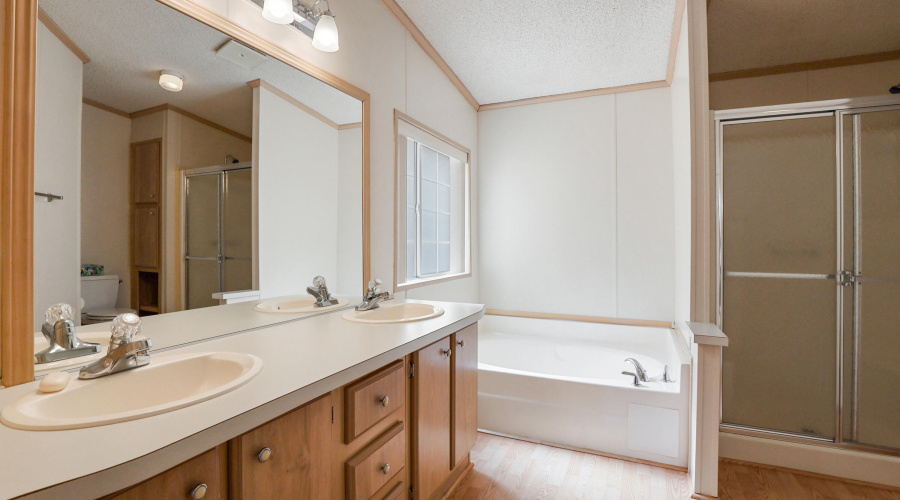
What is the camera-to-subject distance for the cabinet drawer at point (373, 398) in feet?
3.38

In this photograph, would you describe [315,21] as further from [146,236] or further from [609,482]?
[609,482]

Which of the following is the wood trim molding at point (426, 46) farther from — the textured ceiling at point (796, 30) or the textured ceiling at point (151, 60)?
the textured ceiling at point (796, 30)

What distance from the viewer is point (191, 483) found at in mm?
642

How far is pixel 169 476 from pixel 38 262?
0.62 metres

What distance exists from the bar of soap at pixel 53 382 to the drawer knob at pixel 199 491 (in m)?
0.36

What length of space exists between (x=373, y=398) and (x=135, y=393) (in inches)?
21.9

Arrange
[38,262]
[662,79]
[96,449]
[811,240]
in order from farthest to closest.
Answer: [662,79]
[811,240]
[38,262]
[96,449]

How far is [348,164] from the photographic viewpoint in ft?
6.06

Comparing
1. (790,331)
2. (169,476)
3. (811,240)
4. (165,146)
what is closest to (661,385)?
(790,331)

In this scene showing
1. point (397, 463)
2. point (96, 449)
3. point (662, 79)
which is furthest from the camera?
point (662, 79)

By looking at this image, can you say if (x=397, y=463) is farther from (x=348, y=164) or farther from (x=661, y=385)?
(x=661, y=385)

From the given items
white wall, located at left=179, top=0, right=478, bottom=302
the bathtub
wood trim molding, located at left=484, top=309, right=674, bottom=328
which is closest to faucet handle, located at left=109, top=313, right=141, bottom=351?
white wall, located at left=179, top=0, right=478, bottom=302

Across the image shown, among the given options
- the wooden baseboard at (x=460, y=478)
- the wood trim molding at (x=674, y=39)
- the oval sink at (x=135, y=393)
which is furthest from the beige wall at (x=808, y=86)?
the oval sink at (x=135, y=393)

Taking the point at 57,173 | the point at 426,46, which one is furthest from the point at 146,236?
the point at 426,46
